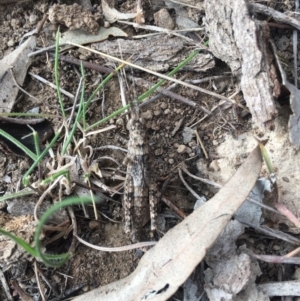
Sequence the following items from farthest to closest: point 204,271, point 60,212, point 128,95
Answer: point 128,95
point 60,212
point 204,271

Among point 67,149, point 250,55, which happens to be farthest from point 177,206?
point 250,55

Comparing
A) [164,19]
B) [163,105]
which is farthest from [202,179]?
[164,19]

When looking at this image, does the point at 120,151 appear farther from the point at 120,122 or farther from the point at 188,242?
the point at 188,242

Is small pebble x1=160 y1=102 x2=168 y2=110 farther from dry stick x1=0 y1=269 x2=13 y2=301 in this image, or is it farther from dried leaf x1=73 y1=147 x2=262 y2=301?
dry stick x1=0 y1=269 x2=13 y2=301

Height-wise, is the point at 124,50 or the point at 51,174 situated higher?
the point at 124,50

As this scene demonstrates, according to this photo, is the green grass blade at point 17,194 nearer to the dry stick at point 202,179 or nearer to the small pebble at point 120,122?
the small pebble at point 120,122

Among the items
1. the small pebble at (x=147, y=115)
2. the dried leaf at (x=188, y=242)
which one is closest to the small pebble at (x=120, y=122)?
the small pebble at (x=147, y=115)

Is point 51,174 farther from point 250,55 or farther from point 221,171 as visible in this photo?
point 250,55
